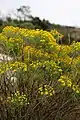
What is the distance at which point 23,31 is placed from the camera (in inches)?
220

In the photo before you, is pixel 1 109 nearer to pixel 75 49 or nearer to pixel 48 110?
pixel 48 110

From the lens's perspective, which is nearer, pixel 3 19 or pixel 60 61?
pixel 60 61

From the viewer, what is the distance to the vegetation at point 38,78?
4848mm

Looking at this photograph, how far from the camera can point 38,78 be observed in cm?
509

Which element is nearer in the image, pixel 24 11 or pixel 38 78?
pixel 38 78

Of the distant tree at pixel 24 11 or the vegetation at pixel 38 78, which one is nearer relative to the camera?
the vegetation at pixel 38 78

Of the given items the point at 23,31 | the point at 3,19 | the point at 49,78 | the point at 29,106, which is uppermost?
the point at 23,31

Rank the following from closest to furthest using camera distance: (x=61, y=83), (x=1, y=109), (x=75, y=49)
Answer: (x=61, y=83) < (x=1, y=109) < (x=75, y=49)

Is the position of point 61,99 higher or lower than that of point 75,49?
lower

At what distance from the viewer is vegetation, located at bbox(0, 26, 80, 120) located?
191 inches

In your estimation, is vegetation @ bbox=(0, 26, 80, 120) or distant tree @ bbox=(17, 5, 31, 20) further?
distant tree @ bbox=(17, 5, 31, 20)

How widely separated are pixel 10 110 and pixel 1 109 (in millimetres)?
193

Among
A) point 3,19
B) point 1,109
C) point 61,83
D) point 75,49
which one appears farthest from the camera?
point 3,19

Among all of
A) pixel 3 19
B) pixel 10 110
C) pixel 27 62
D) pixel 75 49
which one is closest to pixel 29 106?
pixel 10 110
